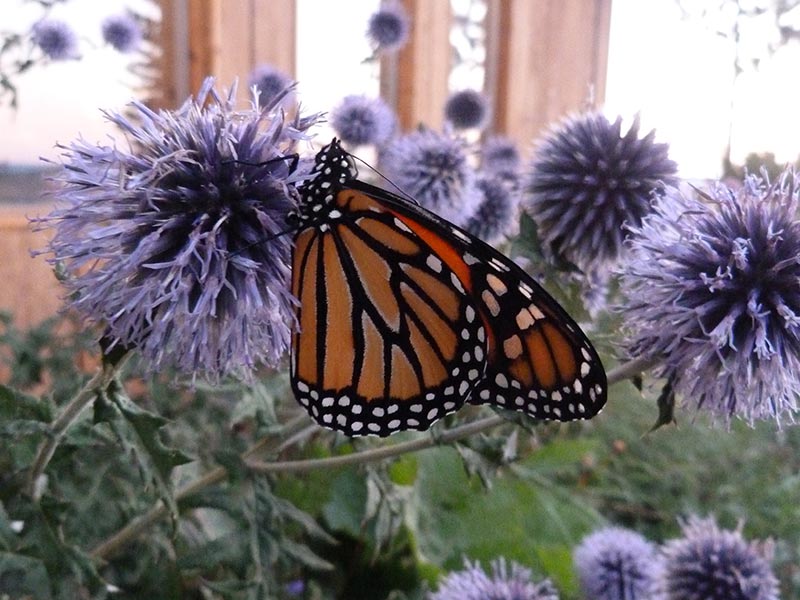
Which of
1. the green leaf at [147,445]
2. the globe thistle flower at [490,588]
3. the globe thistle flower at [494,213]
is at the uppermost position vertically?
the globe thistle flower at [494,213]

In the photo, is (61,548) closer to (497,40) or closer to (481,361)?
(481,361)

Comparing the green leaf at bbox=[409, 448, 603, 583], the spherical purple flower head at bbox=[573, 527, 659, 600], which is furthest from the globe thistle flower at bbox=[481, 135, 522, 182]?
the spherical purple flower head at bbox=[573, 527, 659, 600]

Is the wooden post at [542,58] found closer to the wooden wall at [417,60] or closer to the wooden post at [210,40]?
the wooden wall at [417,60]

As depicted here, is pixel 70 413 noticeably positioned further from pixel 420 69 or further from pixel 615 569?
pixel 420 69

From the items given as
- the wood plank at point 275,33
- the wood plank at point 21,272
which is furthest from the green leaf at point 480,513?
the wood plank at point 275,33

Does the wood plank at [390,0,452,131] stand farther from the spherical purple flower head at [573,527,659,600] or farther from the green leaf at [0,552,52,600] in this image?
the green leaf at [0,552,52,600]

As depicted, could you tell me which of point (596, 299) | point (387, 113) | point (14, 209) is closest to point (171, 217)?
point (596, 299)
